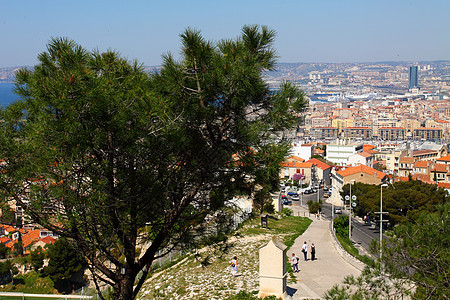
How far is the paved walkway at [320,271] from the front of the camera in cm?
1027

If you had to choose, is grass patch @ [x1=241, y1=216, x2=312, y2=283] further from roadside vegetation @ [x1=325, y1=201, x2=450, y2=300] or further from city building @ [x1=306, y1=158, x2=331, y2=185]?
city building @ [x1=306, y1=158, x2=331, y2=185]

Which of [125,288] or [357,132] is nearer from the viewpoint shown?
[125,288]

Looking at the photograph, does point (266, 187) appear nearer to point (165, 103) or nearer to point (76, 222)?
point (165, 103)

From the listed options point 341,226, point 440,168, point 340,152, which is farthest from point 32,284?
point 340,152

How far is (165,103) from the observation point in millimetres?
5078

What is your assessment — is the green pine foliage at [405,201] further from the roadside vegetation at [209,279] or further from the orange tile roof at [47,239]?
the orange tile roof at [47,239]

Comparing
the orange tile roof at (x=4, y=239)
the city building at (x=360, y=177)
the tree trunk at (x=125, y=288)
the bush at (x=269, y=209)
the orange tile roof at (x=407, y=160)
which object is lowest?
the orange tile roof at (x=4, y=239)

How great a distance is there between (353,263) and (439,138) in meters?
137

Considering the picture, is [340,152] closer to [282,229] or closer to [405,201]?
[405,201]

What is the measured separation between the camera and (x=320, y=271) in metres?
12.1

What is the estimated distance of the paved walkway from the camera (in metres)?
10.3

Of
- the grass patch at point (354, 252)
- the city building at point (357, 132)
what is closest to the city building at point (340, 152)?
the grass patch at point (354, 252)

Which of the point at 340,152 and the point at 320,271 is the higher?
the point at 320,271

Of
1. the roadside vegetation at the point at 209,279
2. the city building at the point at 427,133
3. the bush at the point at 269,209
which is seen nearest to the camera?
the roadside vegetation at the point at 209,279
